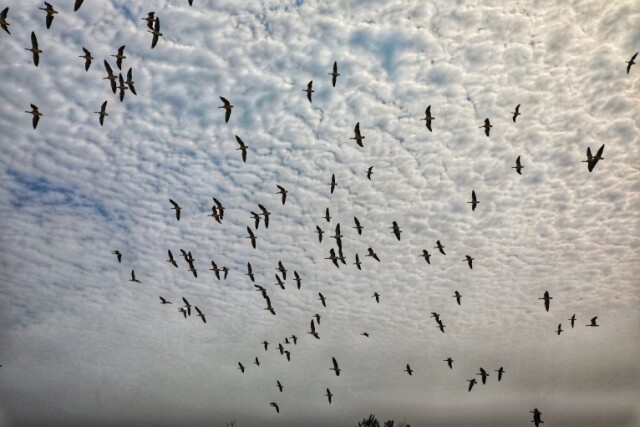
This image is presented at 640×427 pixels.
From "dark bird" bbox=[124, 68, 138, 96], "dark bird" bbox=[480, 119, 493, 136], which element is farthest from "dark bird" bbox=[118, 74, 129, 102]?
"dark bird" bbox=[480, 119, 493, 136]

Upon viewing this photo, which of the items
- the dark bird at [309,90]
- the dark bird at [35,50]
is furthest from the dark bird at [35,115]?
the dark bird at [309,90]

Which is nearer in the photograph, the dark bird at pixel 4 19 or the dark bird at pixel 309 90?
the dark bird at pixel 4 19

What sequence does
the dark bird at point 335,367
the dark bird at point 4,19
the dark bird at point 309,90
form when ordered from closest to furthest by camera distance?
the dark bird at point 4,19
the dark bird at point 309,90
the dark bird at point 335,367

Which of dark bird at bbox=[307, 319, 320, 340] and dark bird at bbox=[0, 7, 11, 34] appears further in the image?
dark bird at bbox=[307, 319, 320, 340]

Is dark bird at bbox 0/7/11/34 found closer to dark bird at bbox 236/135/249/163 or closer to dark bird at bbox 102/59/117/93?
dark bird at bbox 102/59/117/93

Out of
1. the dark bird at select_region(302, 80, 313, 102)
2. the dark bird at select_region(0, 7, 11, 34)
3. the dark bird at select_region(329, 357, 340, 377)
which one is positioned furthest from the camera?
the dark bird at select_region(329, 357, 340, 377)

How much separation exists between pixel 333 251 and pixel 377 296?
6132mm

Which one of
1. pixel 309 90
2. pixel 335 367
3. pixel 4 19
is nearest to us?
pixel 4 19

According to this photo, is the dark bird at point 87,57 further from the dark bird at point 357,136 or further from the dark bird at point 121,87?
the dark bird at point 357,136

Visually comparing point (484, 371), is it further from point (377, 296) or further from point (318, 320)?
point (318, 320)

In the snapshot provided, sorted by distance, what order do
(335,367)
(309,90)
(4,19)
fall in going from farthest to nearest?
(335,367) < (309,90) < (4,19)

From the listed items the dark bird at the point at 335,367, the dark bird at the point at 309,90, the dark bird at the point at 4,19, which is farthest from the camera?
Result: the dark bird at the point at 335,367

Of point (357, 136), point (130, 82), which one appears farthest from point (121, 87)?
point (357, 136)

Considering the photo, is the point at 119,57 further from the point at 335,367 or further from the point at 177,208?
the point at 335,367
